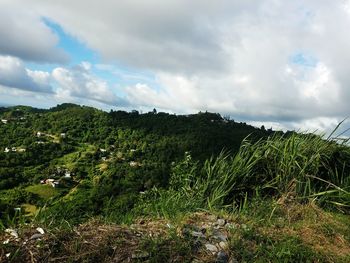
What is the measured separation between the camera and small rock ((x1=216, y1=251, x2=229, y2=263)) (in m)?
4.23

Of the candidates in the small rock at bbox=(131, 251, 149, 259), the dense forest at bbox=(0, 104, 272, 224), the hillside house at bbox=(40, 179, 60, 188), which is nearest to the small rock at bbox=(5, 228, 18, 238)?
the small rock at bbox=(131, 251, 149, 259)

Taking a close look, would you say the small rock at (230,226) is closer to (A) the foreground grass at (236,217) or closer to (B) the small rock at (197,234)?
(A) the foreground grass at (236,217)

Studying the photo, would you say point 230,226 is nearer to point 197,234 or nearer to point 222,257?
point 197,234

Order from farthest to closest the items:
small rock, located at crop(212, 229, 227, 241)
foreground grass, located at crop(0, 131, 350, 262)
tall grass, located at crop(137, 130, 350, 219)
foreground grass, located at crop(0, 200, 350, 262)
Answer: tall grass, located at crop(137, 130, 350, 219) → small rock, located at crop(212, 229, 227, 241) → foreground grass, located at crop(0, 131, 350, 262) → foreground grass, located at crop(0, 200, 350, 262)

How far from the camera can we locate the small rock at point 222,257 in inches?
166

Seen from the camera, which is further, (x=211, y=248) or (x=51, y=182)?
(x=51, y=182)

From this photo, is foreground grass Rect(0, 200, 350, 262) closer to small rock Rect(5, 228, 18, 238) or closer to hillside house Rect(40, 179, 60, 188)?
small rock Rect(5, 228, 18, 238)

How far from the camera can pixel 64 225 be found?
4.35 metres

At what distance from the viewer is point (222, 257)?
427 cm

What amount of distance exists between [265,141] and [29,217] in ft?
13.1

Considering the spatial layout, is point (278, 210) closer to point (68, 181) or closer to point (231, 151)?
point (231, 151)

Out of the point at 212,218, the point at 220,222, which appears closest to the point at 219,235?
the point at 220,222

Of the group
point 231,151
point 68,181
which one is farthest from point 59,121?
point 231,151

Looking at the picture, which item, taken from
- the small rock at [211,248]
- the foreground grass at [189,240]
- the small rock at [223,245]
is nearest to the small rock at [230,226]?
the foreground grass at [189,240]
